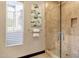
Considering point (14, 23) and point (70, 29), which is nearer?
point (14, 23)

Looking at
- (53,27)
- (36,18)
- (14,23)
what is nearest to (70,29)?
(53,27)

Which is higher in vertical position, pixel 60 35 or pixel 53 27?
pixel 53 27

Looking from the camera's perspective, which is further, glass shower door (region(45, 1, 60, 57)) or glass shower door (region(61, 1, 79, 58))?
glass shower door (region(45, 1, 60, 57))

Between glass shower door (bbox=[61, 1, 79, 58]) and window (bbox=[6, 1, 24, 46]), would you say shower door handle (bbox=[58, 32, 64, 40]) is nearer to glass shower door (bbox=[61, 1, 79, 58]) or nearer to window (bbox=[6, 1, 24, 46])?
glass shower door (bbox=[61, 1, 79, 58])

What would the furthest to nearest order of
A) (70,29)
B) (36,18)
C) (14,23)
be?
(36,18), (70,29), (14,23)

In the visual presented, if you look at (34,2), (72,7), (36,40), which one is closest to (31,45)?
(36,40)

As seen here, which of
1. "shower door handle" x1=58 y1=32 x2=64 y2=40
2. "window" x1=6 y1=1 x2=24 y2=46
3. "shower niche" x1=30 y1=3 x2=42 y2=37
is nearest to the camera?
"window" x1=6 y1=1 x2=24 y2=46

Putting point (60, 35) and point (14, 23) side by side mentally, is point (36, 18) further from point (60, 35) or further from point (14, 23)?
point (60, 35)

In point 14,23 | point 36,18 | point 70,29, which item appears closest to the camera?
point 14,23

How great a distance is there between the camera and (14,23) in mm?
2518

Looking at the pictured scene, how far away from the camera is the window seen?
8.11 feet

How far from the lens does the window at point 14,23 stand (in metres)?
2.47

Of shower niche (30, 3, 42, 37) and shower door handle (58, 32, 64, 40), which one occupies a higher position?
shower niche (30, 3, 42, 37)

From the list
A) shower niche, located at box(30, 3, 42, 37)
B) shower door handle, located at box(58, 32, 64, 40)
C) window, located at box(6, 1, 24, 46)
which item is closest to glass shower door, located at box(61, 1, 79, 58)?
shower door handle, located at box(58, 32, 64, 40)
